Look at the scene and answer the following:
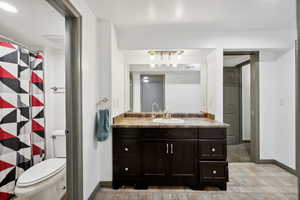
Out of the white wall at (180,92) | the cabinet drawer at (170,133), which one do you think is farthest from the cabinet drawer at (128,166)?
the white wall at (180,92)

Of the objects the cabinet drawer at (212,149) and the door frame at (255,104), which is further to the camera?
the door frame at (255,104)

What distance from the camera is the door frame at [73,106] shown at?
1.75 m

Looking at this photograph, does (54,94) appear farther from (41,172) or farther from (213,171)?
(213,171)

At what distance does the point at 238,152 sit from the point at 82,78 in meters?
3.54

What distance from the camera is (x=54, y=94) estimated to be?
2.84 metres

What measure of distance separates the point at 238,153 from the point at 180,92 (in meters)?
1.97

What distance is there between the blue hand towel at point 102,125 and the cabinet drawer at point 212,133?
1.24 meters

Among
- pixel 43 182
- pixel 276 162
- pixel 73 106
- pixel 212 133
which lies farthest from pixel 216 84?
pixel 43 182

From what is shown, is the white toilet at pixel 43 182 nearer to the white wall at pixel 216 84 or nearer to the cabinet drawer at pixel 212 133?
the cabinet drawer at pixel 212 133

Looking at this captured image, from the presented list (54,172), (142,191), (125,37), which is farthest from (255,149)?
(54,172)

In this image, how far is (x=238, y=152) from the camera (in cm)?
371

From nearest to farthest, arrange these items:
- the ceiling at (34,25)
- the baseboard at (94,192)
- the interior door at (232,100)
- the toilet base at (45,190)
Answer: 1. the toilet base at (45,190)
2. the ceiling at (34,25)
3. the baseboard at (94,192)
4. the interior door at (232,100)

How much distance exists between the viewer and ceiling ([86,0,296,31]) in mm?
1969

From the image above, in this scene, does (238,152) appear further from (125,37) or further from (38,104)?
(38,104)
